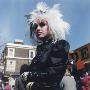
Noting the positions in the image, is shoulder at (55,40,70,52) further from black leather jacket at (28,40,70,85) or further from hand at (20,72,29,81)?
hand at (20,72,29,81)

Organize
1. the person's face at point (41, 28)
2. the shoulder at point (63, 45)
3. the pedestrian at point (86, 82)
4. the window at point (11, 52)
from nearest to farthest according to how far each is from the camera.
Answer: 1. the shoulder at point (63, 45)
2. the person's face at point (41, 28)
3. the pedestrian at point (86, 82)
4. the window at point (11, 52)

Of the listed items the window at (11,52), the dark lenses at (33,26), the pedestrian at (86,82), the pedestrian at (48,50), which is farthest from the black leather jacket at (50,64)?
the window at (11,52)

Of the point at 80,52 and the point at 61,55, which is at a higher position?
the point at 80,52

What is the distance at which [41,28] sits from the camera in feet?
11.3

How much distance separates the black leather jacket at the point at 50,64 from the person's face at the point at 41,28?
27 centimetres

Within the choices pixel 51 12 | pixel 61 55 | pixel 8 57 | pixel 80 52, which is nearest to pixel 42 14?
pixel 51 12

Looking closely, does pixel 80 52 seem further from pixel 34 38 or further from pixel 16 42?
pixel 16 42

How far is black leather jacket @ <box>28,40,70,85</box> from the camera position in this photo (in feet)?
9.78

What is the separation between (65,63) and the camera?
3041mm

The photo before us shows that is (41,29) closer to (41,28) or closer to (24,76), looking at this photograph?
(41,28)

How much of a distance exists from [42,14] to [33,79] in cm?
87

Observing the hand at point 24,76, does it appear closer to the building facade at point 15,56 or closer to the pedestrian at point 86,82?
the pedestrian at point 86,82

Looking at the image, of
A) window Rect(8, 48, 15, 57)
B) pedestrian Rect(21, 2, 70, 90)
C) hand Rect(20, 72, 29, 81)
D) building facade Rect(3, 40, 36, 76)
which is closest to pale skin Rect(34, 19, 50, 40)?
pedestrian Rect(21, 2, 70, 90)

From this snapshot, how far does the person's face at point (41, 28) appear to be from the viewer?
3.42m
